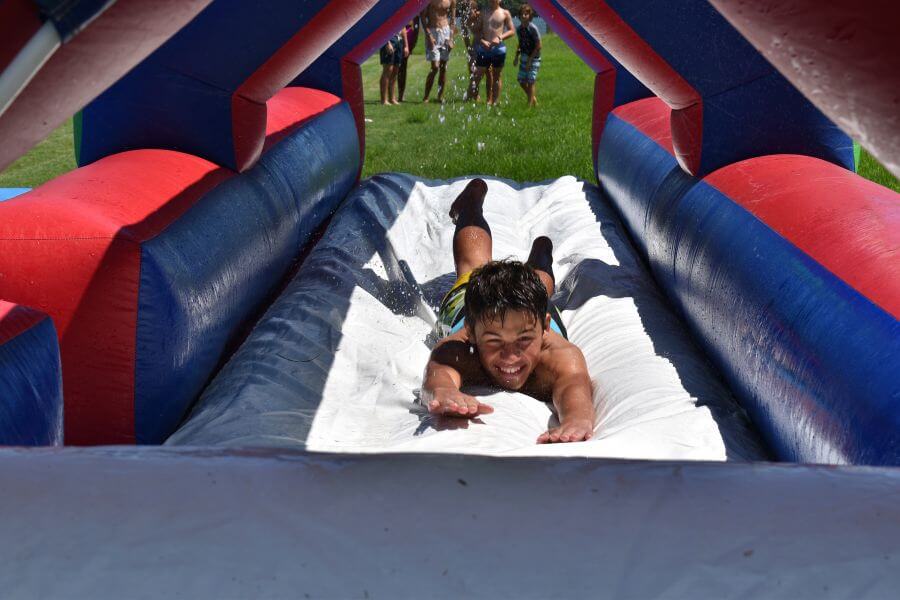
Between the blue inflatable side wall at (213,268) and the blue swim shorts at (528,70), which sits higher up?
the blue inflatable side wall at (213,268)

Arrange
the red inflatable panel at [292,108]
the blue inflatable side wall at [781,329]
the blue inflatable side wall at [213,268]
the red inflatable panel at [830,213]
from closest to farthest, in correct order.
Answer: the blue inflatable side wall at [781,329]
the red inflatable panel at [830,213]
the blue inflatable side wall at [213,268]
the red inflatable panel at [292,108]

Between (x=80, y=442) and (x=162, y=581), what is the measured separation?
3.78 ft

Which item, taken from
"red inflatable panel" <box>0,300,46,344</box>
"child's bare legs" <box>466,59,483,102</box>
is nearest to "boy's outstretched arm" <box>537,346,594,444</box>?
"red inflatable panel" <box>0,300,46,344</box>

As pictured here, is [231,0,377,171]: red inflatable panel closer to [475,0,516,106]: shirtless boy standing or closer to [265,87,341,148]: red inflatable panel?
[265,87,341,148]: red inflatable panel

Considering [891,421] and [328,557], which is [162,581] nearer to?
[328,557]

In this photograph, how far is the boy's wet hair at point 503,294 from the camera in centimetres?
204

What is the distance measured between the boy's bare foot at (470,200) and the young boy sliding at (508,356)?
3.31 feet

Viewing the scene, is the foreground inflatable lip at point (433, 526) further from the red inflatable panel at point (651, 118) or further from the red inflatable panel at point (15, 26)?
the red inflatable panel at point (651, 118)

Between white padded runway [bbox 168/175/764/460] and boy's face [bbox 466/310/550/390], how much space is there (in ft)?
0.18

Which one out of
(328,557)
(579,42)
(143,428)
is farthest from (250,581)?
(579,42)

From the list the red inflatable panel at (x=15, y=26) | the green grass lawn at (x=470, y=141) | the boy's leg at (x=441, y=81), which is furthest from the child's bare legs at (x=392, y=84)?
the red inflatable panel at (x=15, y=26)

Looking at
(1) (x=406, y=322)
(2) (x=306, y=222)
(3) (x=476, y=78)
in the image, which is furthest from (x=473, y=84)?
(1) (x=406, y=322)

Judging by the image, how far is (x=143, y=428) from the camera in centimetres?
180

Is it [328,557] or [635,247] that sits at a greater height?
[328,557]
